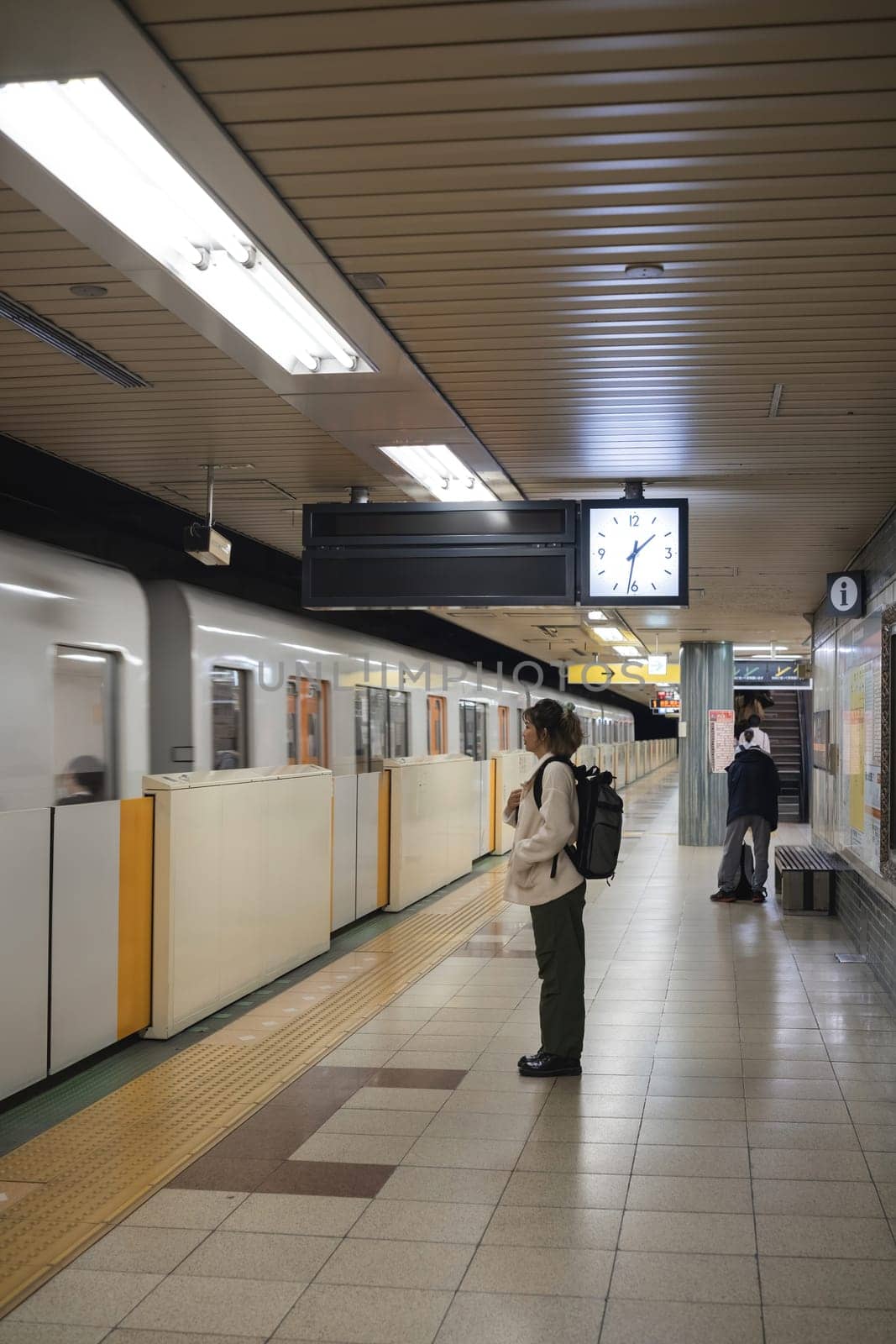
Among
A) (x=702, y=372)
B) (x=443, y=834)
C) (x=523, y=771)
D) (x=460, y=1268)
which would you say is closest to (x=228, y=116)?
(x=702, y=372)

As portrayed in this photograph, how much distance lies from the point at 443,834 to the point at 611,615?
2.95 m

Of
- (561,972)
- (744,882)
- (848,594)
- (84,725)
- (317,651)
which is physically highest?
(848,594)

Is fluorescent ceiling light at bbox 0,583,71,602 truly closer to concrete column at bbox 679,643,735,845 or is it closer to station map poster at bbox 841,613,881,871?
station map poster at bbox 841,613,881,871

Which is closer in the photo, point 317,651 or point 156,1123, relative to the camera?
point 156,1123

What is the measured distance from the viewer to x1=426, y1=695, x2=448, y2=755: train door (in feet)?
48.3

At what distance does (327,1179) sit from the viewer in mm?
4297

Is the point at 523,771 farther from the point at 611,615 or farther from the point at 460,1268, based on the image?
the point at 460,1268

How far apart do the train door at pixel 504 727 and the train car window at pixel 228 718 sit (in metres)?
11.4

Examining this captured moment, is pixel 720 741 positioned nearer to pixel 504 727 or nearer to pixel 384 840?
pixel 504 727

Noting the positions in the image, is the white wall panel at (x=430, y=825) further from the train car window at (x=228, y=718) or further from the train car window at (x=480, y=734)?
the train car window at (x=480, y=734)

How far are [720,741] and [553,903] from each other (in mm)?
12197

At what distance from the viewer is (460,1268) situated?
11.7 ft

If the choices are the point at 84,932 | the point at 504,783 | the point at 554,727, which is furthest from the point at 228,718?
the point at 504,783

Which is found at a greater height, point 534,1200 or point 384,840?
point 384,840
